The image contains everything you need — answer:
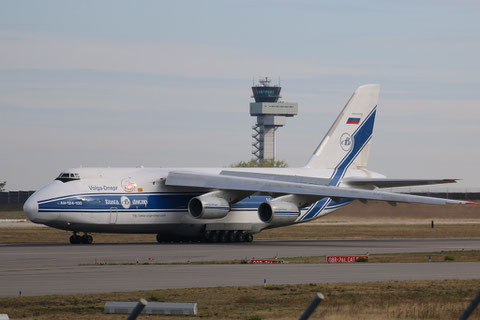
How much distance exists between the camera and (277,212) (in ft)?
144

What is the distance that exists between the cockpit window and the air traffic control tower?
120 metres

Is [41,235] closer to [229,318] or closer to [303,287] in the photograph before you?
[303,287]

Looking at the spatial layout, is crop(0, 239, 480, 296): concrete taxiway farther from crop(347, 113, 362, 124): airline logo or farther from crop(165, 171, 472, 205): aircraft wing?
crop(347, 113, 362, 124): airline logo

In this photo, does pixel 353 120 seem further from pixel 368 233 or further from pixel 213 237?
pixel 213 237

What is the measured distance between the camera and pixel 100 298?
18.6 metres

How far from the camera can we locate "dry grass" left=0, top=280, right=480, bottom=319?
637 inches

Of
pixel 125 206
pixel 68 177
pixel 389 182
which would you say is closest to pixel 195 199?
pixel 125 206

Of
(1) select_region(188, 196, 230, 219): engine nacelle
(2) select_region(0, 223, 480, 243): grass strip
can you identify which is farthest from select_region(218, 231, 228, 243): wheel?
(2) select_region(0, 223, 480, 243): grass strip

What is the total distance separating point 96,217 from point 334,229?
25.3 metres

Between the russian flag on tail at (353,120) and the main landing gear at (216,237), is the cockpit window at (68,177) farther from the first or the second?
the russian flag on tail at (353,120)

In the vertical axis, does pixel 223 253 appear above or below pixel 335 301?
below

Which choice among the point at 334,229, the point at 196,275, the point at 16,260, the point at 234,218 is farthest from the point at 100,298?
the point at 334,229

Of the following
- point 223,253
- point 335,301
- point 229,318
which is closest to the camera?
point 229,318

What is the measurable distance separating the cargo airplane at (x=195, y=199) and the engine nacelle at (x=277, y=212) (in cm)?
5
